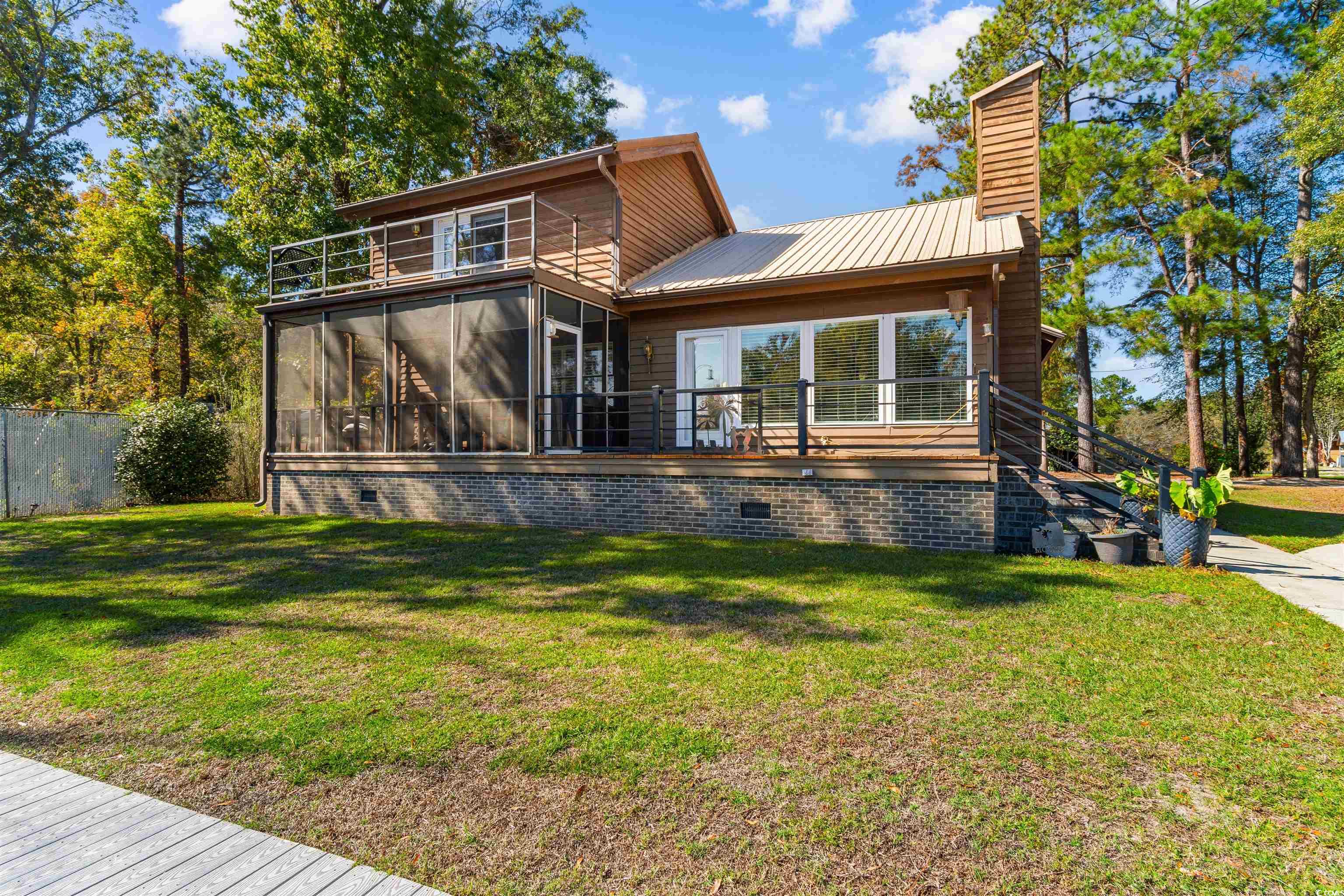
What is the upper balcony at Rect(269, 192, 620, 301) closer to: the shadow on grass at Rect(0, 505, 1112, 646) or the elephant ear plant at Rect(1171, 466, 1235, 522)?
the shadow on grass at Rect(0, 505, 1112, 646)

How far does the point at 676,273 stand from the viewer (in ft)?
39.9

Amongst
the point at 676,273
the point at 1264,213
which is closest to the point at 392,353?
the point at 676,273

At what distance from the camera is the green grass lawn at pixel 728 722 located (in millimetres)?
2279

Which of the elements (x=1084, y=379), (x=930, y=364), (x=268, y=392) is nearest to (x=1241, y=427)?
(x=1084, y=379)

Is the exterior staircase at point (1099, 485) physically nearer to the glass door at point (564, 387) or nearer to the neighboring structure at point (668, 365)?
the neighboring structure at point (668, 365)

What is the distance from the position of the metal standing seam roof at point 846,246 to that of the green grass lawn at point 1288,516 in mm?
5380

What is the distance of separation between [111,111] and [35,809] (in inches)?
909

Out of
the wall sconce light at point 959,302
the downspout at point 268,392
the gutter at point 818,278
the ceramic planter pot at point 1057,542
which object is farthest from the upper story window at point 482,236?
the ceramic planter pot at point 1057,542

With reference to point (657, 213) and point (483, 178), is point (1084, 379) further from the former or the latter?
point (483, 178)

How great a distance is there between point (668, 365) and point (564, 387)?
1.88 metres

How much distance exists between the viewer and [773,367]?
1059 cm

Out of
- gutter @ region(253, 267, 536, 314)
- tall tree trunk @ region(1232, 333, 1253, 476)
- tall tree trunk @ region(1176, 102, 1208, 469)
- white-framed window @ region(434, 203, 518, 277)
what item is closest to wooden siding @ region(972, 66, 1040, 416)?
gutter @ region(253, 267, 536, 314)

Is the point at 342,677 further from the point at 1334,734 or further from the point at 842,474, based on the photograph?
the point at 842,474

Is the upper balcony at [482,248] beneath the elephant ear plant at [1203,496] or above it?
above
